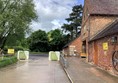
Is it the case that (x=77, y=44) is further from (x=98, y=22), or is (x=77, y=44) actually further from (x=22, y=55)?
(x=98, y=22)

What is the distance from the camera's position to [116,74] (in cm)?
1633

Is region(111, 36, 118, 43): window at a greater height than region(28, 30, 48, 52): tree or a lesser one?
lesser

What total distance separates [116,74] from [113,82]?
3.25 meters

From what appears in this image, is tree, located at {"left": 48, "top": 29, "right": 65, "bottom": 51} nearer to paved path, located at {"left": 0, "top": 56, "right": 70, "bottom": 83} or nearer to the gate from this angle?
paved path, located at {"left": 0, "top": 56, "right": 70, "bottom": 83}

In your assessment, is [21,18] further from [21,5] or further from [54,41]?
[54,41]

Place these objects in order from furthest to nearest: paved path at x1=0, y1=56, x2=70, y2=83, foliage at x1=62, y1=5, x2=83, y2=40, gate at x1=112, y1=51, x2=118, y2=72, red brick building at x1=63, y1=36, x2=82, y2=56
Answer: foliage at x1=62, y1=5, x2=83, y2=40 → red brick building at x1=63, y1=36, x2=82, y2=56 → gate at x1=112, y1=51, x2=118, y2=72 → paved path at x1=0, y1=56, x2=70, y2=83

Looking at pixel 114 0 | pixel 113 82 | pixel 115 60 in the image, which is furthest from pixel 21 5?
pixel 113 82

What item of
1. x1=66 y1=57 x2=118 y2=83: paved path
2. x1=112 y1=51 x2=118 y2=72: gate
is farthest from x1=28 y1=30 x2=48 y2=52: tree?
x1=112 y1=51 x2=118 y2=72: gate

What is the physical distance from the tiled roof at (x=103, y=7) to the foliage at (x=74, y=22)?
45528 mm

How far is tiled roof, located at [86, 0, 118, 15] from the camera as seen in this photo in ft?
91.7

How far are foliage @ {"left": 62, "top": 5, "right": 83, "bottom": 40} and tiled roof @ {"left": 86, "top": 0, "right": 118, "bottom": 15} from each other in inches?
1792

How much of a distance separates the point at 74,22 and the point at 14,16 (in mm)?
42313

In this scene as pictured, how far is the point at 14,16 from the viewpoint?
36.8 metres

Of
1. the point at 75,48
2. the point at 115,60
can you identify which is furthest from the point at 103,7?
the point at 75,48
